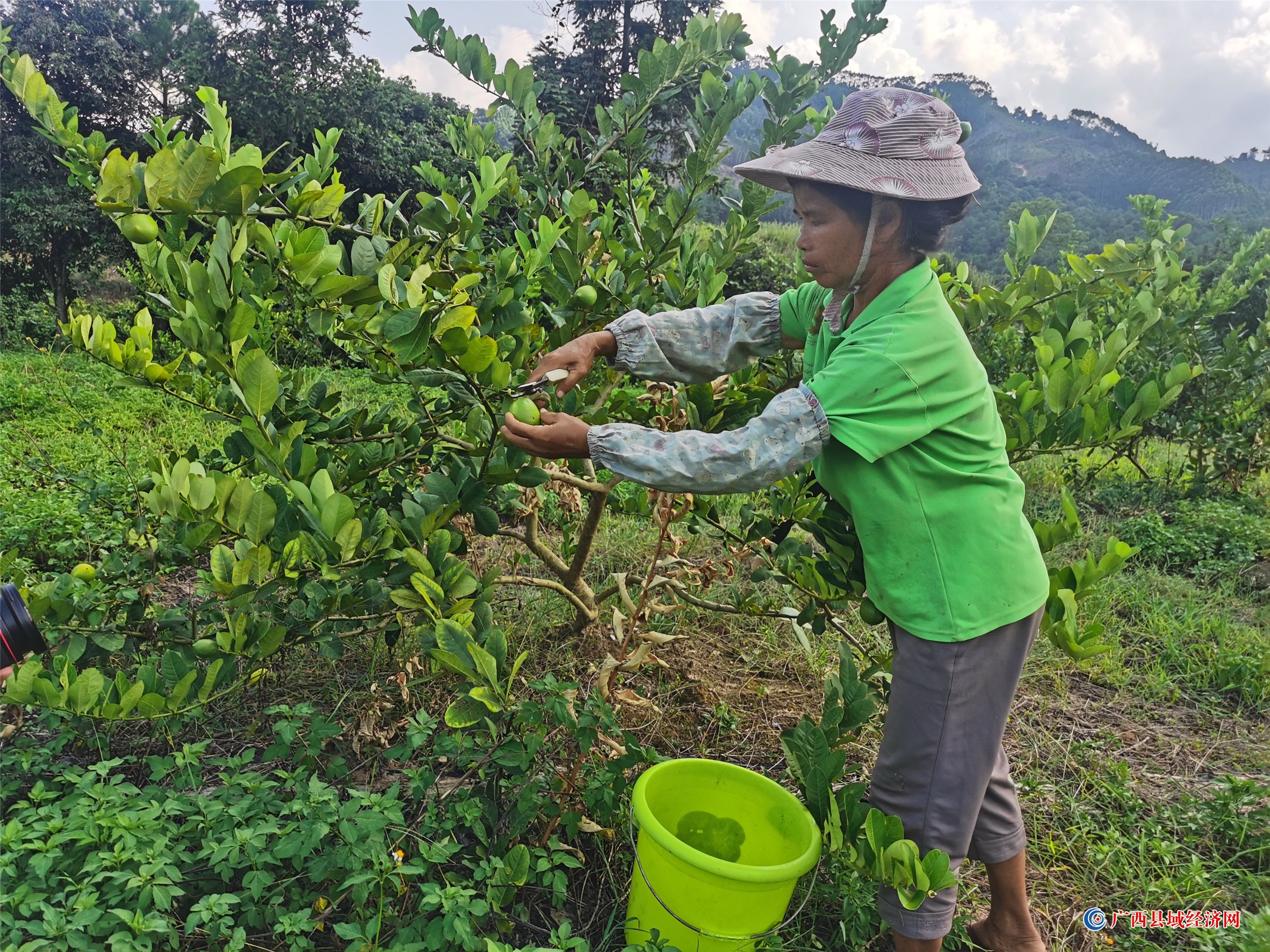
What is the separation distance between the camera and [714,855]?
67.9 inches

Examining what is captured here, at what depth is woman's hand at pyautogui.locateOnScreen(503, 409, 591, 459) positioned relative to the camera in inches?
50.6

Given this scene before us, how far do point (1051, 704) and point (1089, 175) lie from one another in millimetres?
19295

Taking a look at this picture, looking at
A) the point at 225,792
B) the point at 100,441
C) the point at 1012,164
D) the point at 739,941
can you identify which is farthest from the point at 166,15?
the point at 1012,164

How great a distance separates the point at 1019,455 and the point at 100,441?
4.35 metres

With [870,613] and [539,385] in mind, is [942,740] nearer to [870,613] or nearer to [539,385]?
[870,613]

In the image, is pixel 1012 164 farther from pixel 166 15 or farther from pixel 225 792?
pixel 225 792

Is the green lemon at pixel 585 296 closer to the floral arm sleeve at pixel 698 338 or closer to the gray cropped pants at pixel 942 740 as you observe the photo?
the floral arm sleeve at pixel 698 338

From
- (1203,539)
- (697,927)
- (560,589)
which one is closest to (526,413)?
(697,927)

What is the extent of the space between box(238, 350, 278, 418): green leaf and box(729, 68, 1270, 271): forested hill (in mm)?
16141

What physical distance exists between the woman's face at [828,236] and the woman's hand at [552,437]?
537 mm

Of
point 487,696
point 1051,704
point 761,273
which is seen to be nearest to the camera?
point 487,696

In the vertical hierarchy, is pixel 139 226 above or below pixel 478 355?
above

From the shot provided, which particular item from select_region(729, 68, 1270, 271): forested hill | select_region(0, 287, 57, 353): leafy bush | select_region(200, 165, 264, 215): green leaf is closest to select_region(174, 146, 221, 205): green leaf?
select_region(200, 165, 264, 215): green leaf

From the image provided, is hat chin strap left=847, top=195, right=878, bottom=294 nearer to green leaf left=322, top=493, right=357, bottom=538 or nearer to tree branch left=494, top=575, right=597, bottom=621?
green leaf left=322, top=493, right=357, bottom=538
